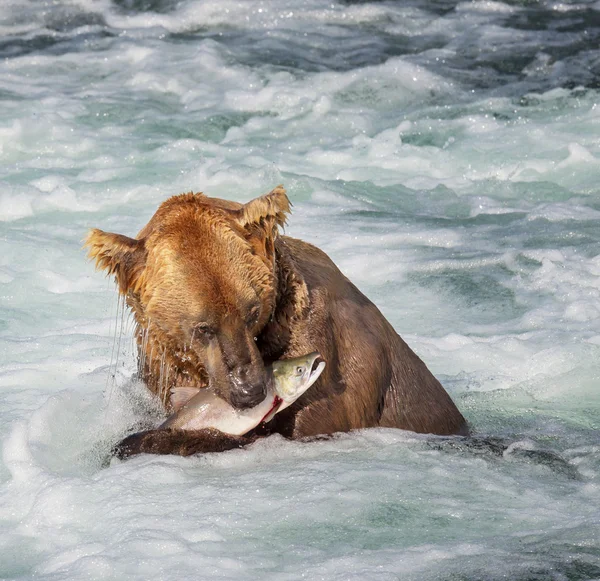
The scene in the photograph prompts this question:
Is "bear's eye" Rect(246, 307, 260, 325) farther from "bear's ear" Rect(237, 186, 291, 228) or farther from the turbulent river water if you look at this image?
the turbulent river water

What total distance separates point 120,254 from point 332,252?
4.68 m

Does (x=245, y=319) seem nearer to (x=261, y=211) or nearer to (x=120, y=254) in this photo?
(x=261, y=211)

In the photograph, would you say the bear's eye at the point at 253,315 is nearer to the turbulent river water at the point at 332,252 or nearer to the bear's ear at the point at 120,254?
the bear's ear at the point at 120,254

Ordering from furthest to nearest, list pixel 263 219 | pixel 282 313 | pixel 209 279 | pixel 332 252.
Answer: pixel 332 252, pixel 282 313, pixel 263 219, pixel 209 279

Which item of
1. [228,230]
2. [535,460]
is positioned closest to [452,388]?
[535,460]

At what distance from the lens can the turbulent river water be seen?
4.80m

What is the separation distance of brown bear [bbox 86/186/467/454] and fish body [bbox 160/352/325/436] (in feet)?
0.24

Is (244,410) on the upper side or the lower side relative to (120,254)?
lower

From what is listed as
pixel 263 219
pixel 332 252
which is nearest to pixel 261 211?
pixel 263 219

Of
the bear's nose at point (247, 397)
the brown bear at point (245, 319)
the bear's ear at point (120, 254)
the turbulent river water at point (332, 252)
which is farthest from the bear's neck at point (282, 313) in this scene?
the bear's ear at point (120, 254)

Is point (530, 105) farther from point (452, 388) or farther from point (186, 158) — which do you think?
point (452, 388)

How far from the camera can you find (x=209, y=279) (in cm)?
474

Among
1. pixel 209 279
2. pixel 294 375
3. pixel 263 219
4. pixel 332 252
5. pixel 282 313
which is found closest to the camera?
pixel 209 279

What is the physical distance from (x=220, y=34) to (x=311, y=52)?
1647 mm
